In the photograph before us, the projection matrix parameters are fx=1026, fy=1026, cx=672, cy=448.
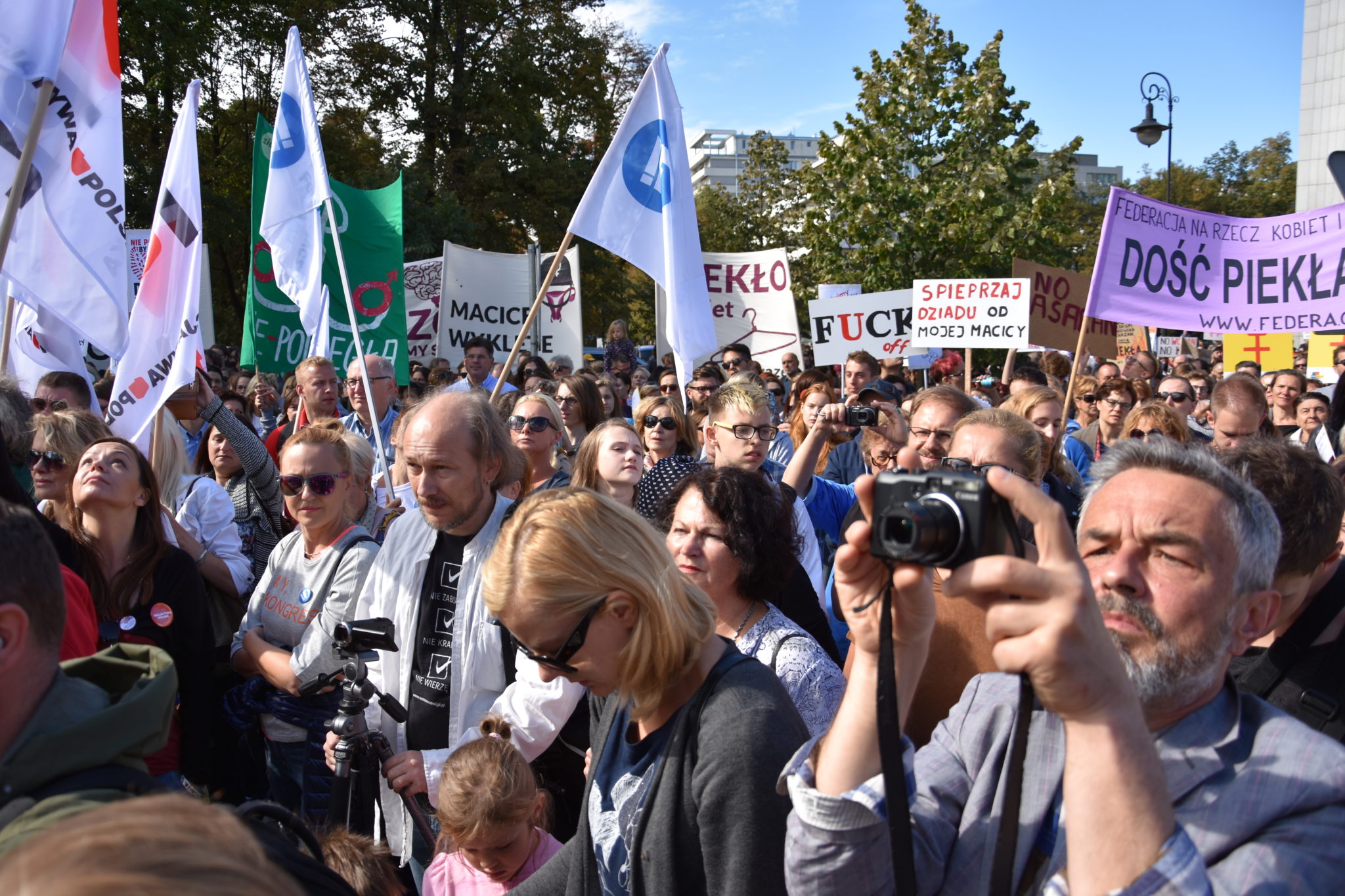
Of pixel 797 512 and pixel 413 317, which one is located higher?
pixel 413 317

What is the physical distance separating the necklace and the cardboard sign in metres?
7.83

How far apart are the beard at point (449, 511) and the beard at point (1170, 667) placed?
223 centimetres

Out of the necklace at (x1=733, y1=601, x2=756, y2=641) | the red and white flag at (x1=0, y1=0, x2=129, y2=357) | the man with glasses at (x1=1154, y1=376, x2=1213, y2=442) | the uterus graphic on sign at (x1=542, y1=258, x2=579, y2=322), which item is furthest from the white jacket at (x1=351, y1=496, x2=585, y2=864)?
the uterus graphic on sign at (x1=542, y1=258, x2=579, y2=322)

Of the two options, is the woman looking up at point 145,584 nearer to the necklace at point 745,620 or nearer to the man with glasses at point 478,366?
the necklace at point 745,620

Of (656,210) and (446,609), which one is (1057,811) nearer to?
(446,609)

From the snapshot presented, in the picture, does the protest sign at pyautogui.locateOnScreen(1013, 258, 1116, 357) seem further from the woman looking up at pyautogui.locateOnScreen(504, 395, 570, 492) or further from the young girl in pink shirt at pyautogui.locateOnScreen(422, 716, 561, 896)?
the young girl in pink shirt at pyautogui.locateOnScreen(422, 716, 561, 896)

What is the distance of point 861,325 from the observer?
464 inches

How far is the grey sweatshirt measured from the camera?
3.37 metres

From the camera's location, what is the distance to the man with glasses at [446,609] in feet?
9.88

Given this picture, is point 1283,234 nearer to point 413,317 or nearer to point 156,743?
point 156,743

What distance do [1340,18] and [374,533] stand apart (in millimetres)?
37685

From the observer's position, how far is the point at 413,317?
12.8 metres

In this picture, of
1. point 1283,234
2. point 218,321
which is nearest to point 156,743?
point 1283,234

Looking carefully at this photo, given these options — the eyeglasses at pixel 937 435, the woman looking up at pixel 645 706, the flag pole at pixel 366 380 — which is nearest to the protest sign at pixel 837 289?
the flag pole at pixel 366 380
